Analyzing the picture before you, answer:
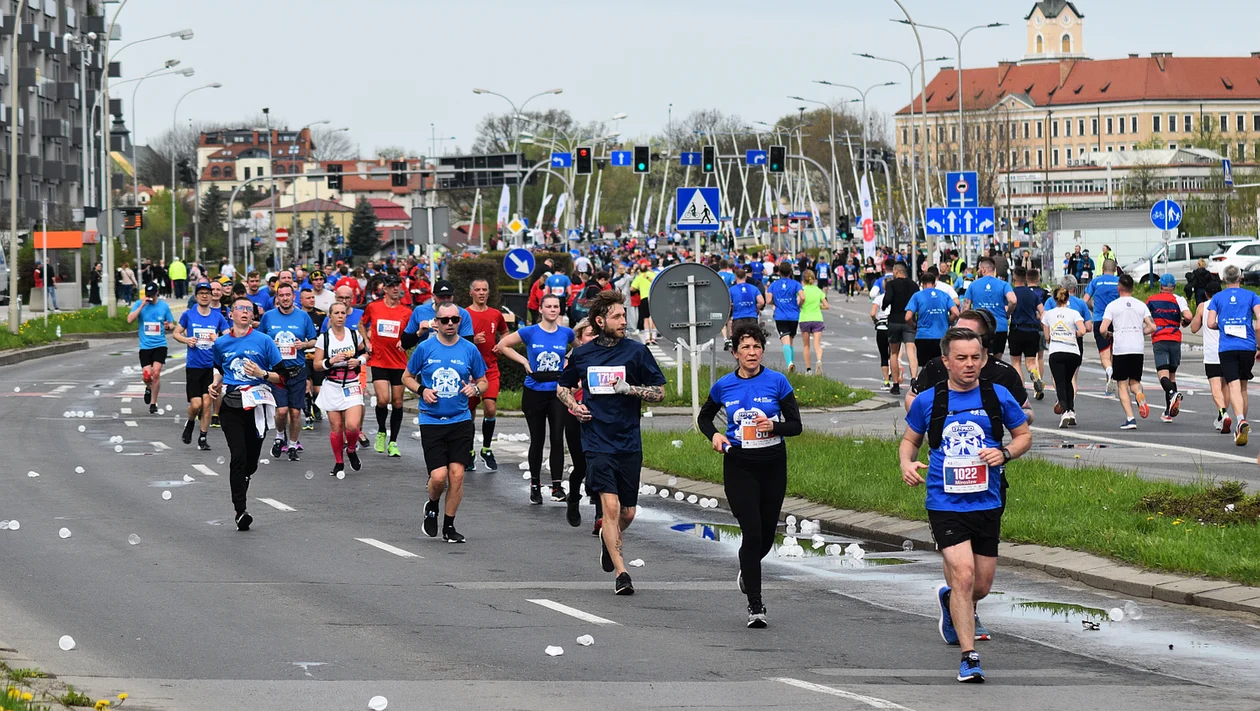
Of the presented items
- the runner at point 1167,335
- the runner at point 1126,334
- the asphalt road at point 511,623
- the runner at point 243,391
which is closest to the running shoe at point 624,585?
the asphalt road at point 511,623

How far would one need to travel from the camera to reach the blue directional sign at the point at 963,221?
38.6 metres

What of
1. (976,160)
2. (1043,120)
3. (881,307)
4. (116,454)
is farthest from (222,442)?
(1043,120)

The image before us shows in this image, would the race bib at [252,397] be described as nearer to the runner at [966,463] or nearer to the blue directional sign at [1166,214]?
the runner at [966,463]

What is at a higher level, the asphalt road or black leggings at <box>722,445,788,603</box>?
black leggings at <box>722,445,788,603</box>

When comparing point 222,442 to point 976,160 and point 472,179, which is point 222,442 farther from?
point 976,160

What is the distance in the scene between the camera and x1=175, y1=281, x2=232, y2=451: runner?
20625 millimetres

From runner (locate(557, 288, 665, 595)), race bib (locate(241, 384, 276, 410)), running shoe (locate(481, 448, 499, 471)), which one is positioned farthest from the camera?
running shoe (locate(481, 448, 499, 471))

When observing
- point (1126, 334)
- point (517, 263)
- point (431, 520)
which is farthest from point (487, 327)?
point (517, 263)

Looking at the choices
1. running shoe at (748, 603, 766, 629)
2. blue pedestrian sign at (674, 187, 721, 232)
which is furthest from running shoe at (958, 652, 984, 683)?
blue pedestrian sign at (674, 187, 721, 232)

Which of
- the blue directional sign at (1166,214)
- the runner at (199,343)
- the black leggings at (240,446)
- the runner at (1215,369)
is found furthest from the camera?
the blue directional sign at (1166,214)

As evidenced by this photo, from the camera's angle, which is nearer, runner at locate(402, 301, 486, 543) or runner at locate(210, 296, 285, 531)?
runner at locate(402, 301, 486, 543)

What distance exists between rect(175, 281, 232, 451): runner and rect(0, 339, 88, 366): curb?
17945 millimetres

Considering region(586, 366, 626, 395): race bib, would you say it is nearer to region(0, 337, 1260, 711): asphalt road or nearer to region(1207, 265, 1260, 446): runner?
region(0, 337, 1260, 711): asphalt road

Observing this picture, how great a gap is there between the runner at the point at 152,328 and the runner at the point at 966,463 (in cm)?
1594
